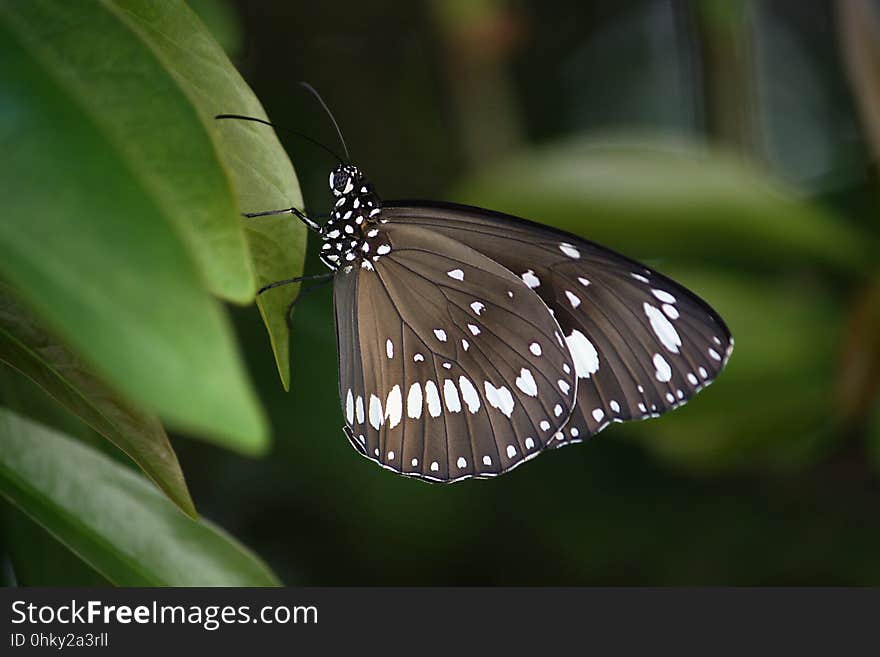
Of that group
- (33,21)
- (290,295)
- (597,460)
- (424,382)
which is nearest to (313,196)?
(424,382)

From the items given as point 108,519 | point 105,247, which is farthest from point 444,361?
point 105,247

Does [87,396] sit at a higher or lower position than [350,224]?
lower

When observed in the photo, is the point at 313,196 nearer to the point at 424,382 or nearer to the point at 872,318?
the point at 424,382

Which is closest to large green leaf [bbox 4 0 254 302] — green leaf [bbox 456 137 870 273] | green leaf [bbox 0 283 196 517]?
green leaf [bbox 0 283 196 517]

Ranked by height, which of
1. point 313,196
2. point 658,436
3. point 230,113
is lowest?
point 230,113

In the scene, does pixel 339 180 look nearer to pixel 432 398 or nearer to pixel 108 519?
pixel 432 398

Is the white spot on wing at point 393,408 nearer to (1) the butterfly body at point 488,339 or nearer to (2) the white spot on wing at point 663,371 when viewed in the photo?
(1) the butterfly body at point 488,339

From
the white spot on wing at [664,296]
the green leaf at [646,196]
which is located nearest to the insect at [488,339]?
the white spot on wing at [664,296]
